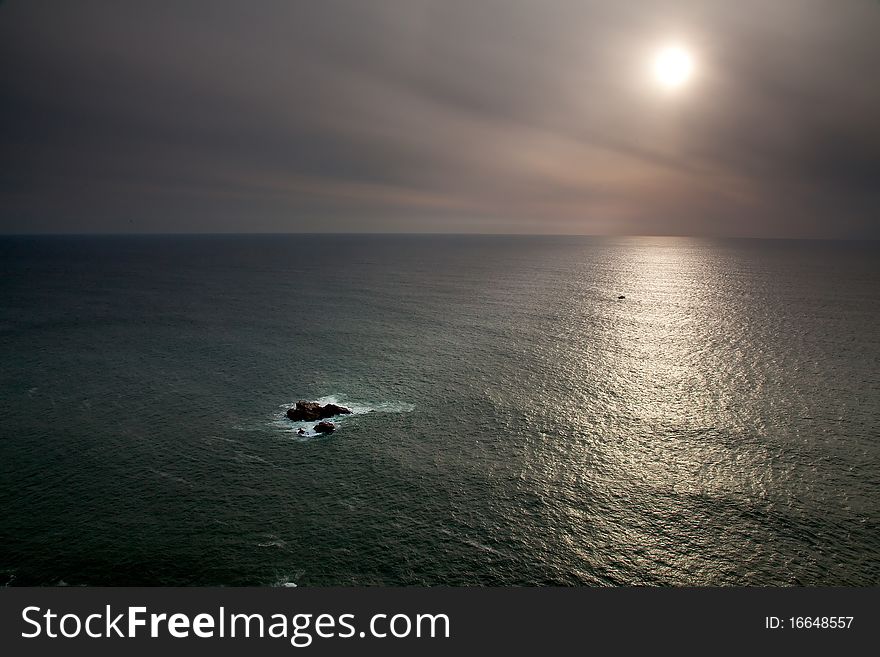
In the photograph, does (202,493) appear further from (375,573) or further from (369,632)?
(369,632)

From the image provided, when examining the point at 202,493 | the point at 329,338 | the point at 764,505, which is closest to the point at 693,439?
the point at 764,505

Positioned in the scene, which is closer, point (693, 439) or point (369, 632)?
point (369, 632)

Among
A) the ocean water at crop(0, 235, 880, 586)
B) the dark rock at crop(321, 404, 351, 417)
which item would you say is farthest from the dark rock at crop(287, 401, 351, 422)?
the ocean water at crop(0, 235, 880, 586)

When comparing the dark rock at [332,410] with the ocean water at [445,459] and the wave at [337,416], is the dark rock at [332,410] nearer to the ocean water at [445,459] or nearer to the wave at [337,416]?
the wave at [337,416]

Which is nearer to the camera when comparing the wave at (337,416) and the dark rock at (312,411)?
the wave at (337,416)

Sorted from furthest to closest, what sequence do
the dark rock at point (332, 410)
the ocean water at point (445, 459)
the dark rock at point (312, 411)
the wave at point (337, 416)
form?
the dark rock at point (332, 410), the dark rock at point (312, 411), the wave at point (337, 416), the ocean water at point (445, 459)

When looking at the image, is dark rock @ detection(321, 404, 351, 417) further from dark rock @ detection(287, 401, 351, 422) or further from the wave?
the wave

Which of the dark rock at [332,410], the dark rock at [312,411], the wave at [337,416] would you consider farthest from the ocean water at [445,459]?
the dark rock at [332,410]
